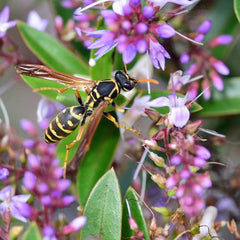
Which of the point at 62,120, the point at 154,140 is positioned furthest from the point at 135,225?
the point at 62,120

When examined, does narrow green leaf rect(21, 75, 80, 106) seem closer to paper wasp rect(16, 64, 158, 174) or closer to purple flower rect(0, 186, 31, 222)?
paper wasp rect(16, 64, 158, 174)

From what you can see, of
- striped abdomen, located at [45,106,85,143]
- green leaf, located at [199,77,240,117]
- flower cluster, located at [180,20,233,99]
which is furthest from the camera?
green leaf, located at [199,77,240,117]

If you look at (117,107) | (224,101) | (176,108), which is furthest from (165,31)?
(224,101)

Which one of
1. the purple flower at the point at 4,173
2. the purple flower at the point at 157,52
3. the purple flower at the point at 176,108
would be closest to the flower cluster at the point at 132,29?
the purple flower at the point at 157,52

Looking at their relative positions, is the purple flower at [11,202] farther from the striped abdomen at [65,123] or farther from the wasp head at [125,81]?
the wasp head at [125,81]

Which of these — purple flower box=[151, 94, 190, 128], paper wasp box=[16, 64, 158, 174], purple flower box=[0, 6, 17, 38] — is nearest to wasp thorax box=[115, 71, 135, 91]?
paper wasp box=[16, 64, 158, 174]

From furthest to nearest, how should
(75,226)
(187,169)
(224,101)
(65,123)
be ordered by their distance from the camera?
(224,101) → (65,123) → (75,226) → (187,169)

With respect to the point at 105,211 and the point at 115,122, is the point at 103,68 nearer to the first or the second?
the point at 115,122
